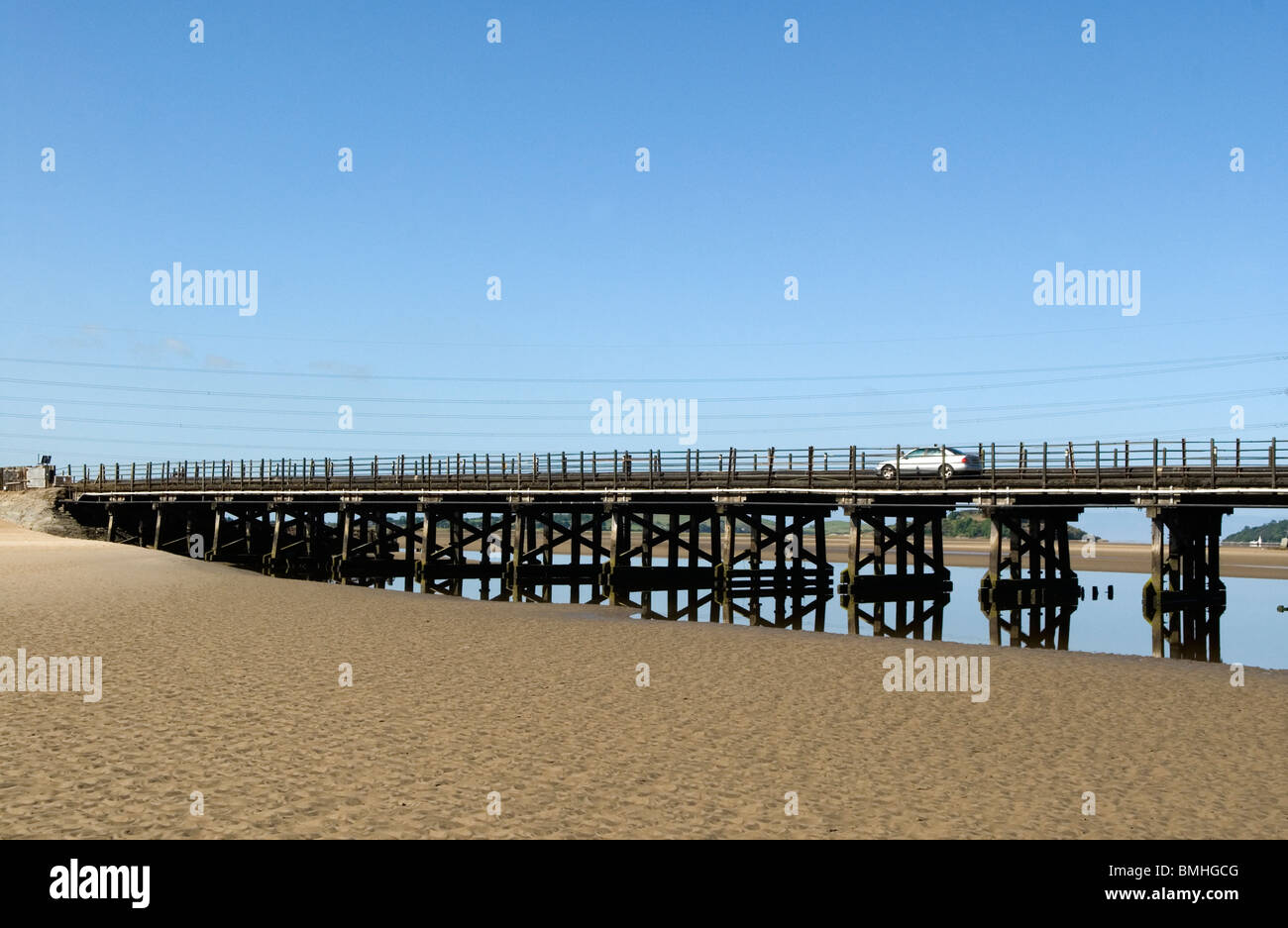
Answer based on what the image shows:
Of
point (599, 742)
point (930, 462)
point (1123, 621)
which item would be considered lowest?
point (1123, 621)

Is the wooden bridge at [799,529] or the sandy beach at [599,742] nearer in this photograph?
the sandy beach at [599,742]

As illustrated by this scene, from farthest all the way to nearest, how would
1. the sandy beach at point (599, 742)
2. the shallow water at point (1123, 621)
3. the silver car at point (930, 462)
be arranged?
the silver car at point (930, 462) < the shallow water at point (1123, 621) < the sandy beach at point (599, 742)

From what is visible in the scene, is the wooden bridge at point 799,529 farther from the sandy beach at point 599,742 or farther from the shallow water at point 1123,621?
the sandy beach at point 599,742

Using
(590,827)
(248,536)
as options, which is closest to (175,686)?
(590,827)

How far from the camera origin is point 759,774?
10.1m

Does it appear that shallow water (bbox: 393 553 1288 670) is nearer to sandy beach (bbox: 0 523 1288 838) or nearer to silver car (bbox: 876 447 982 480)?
silver car (bbox: 876 447 982 480)

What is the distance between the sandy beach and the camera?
28.6 feet

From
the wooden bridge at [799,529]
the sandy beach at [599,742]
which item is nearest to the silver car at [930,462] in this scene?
the wooden bridge at [799,529]

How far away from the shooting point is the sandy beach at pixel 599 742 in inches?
343

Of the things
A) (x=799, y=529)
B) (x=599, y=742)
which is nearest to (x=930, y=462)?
(x=799, y=529)

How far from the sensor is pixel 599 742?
1119 cm

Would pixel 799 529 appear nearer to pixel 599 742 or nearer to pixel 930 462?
pixel 930 462
